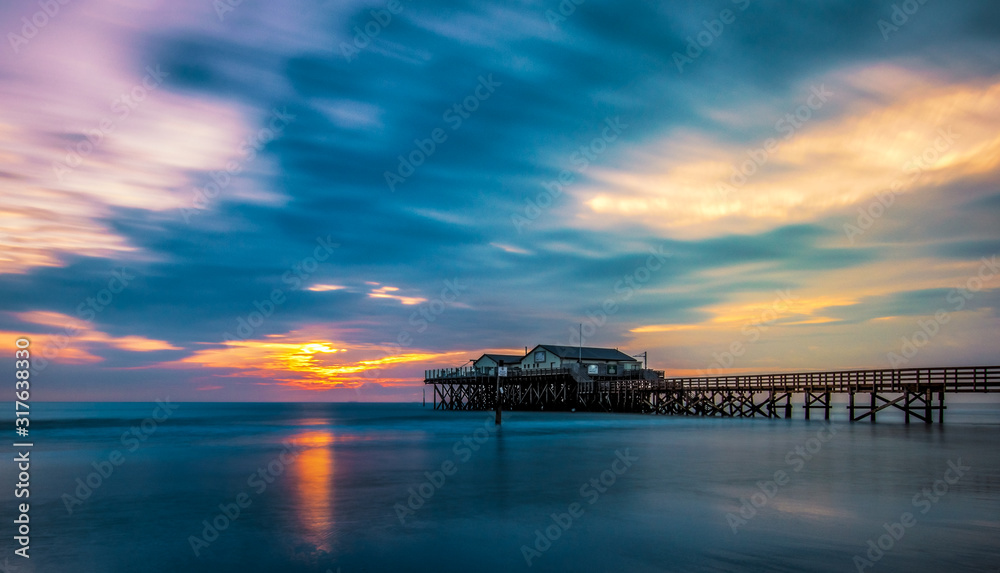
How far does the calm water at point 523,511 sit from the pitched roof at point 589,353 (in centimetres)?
5125

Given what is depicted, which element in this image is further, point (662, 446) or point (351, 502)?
point (662, 446)

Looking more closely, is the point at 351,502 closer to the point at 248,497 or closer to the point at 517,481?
the point at 248,497

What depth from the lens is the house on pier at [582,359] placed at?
247 ft

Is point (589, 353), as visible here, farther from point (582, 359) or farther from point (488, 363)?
point (488, 363)

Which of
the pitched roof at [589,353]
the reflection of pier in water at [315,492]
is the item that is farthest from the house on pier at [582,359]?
the reflection of pier in water at [315,492]

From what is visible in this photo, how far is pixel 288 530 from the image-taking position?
1199 cm

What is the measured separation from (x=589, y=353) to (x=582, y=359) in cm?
308

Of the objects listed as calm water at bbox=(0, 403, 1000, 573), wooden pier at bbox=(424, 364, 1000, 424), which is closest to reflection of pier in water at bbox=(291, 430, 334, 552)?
calm water at bbox=(0, 403, 1000, 573)

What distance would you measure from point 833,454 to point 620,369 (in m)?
54.4

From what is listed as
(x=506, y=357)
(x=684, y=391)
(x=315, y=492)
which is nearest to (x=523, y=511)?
(x=315, y=492)

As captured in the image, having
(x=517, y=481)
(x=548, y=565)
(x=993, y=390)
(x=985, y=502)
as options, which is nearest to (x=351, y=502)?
(x=517, y=481)

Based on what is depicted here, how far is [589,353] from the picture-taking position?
7944cm

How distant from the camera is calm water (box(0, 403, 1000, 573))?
997 cm

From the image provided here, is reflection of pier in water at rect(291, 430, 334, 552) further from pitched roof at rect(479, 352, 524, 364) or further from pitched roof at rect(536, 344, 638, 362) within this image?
pitched roof at rect(479, 352, 524, 364)
